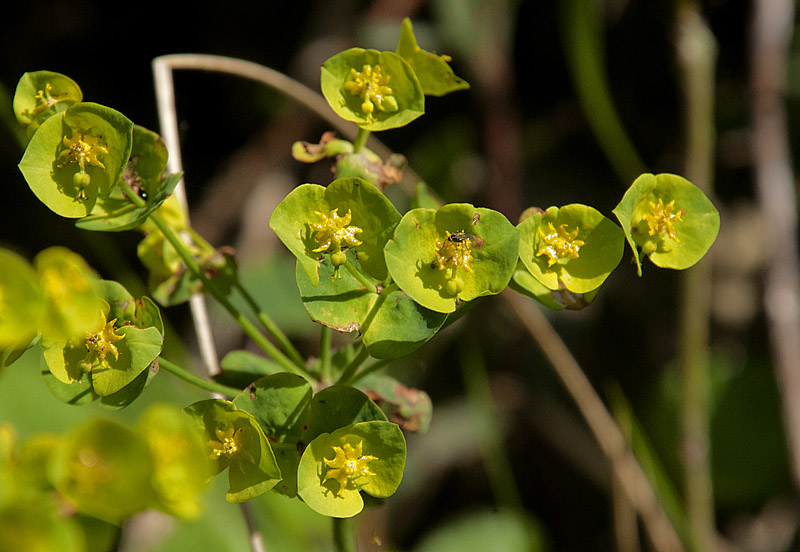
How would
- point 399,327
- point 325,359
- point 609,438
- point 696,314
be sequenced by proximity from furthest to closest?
point 696,314
point 609,438
point 325,359
point 399,327

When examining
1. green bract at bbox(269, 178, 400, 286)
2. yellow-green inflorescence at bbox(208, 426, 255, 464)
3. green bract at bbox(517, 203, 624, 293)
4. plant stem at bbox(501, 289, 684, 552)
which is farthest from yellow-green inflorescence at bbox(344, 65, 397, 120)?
plant stem at bbox(501, 289, 684, 552)

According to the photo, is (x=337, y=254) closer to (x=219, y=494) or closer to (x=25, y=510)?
(x=25, y=510)

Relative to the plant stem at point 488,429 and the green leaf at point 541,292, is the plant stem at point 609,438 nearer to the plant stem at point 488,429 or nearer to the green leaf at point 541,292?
the plant stem at point 488,429

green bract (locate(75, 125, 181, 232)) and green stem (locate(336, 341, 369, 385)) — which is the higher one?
green bract (locate(75, 125, 181, 232))

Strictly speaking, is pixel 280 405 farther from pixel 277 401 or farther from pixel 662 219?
pixel 662 219

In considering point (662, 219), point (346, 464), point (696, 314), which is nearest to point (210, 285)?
point (346, 464)

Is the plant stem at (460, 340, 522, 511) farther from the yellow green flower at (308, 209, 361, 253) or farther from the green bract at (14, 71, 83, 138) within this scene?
the green bract at (14, 71, 83, 138)
